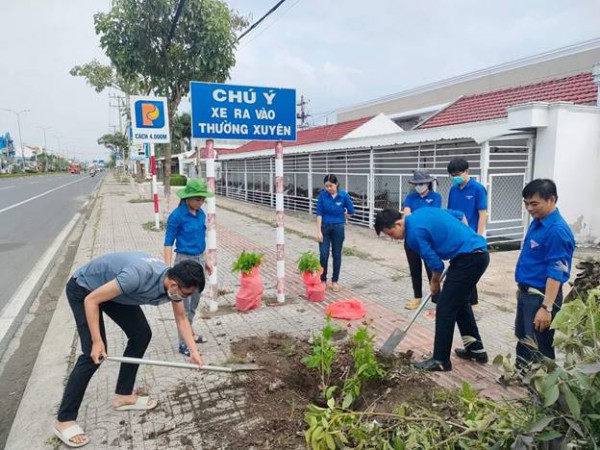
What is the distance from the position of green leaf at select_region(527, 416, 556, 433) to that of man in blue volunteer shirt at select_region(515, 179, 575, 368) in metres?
1.02

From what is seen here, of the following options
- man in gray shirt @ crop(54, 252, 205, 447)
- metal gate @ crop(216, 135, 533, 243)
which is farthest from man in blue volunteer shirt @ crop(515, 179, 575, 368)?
metal gate @ crop(216, 135, 533, 243)

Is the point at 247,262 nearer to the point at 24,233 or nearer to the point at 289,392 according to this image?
the point at 289,392

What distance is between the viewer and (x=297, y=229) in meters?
12.0

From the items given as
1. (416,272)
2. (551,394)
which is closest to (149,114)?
(416,272)

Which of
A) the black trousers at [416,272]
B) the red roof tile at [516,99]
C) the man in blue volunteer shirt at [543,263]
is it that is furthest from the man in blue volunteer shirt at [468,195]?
the red roof tile at [516,99]

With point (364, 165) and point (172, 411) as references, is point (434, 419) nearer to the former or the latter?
point (172, 411)

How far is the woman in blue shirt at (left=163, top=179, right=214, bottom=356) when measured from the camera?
4.01 m

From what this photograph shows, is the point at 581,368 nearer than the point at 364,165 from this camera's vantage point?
Yes

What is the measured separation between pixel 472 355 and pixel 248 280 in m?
2.58

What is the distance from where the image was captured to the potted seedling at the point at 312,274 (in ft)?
17.9

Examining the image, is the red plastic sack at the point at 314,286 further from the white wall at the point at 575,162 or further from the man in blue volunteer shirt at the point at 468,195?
the white wall at the point at 575,162

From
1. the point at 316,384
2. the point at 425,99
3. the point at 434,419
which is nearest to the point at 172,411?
the point at 316,384

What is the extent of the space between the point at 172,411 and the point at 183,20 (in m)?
9.06

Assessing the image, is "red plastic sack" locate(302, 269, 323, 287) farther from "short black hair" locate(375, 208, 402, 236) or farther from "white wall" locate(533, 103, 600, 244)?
"white wall" locate(533, 103, 600, 244)
